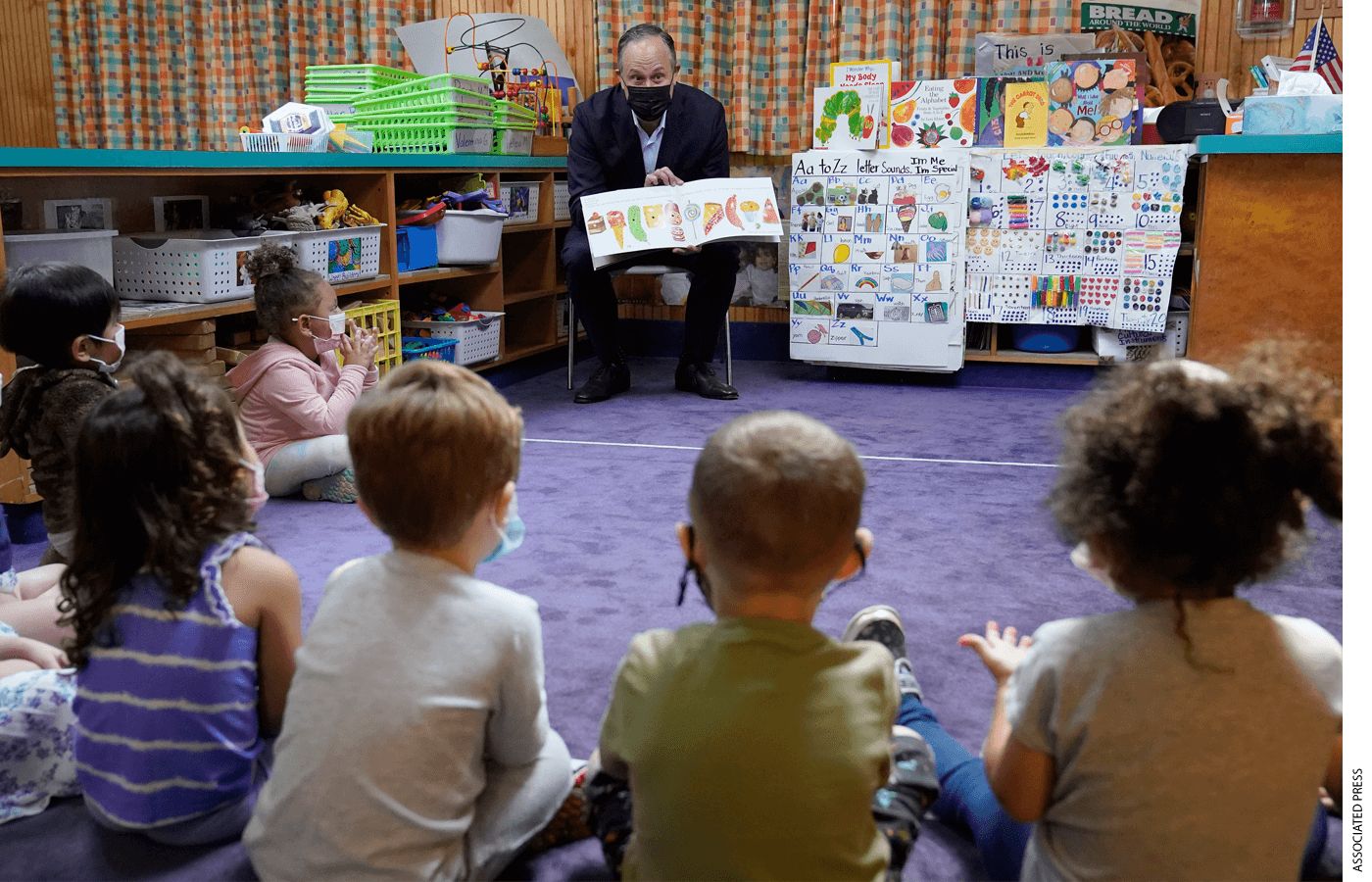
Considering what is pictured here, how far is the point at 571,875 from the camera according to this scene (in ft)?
4.00

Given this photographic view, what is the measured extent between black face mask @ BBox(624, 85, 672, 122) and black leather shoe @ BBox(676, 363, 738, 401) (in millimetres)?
899

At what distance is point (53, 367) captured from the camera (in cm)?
186

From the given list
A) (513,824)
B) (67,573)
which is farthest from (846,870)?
(67,573)

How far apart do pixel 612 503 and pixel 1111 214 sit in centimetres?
219

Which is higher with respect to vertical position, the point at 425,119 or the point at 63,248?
the point at 425,119

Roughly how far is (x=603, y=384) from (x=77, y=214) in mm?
1687

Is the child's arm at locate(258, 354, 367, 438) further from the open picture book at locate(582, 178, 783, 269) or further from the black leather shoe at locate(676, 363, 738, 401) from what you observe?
the black leather shoe at locate(676, 363, 738, 401)

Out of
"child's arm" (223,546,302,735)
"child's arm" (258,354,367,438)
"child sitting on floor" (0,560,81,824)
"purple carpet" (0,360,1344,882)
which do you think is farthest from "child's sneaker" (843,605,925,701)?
"child's arm" (258,354,367,438)

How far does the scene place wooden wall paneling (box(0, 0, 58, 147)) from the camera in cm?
533

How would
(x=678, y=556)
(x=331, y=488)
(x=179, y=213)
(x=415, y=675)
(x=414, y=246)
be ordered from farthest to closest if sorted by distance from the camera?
1. (x=414, y=246)
2. (x=179, y=213)
3. (x=331, y=488)
4. (x=678, y=556)
5. (x=415, y=675)

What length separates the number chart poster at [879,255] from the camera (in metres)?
3.88

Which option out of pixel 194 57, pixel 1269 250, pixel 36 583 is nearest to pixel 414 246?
pixel 36 583

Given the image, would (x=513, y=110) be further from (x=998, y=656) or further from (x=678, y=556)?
(x=998, y=656)

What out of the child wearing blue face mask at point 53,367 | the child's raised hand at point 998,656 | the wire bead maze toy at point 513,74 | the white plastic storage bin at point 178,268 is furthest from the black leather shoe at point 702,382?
the child's raised hand at point 998,656
